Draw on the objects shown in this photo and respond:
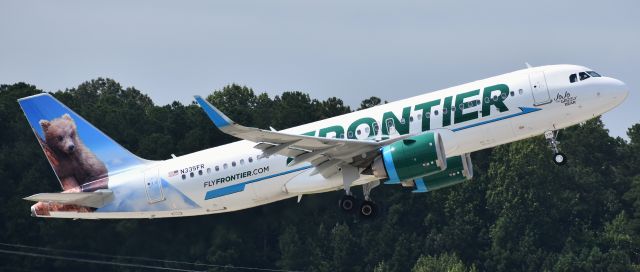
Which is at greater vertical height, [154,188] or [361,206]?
[154,188]

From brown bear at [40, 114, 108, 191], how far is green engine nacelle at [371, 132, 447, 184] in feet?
46.6

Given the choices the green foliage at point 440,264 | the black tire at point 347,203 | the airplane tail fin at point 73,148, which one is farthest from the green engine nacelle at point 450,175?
the green foliage at point 440,264

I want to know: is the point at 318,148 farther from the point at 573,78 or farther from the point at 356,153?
the point at 573,78

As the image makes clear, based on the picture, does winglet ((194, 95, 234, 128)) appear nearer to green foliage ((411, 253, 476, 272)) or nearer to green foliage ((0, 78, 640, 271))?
green foliage ((0, 78, 640, 271))

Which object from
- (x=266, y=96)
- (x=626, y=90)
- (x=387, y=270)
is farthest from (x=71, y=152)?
(x=266, y=96)

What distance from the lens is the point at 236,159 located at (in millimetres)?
72562

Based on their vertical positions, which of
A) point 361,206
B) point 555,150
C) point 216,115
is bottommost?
point 361,206

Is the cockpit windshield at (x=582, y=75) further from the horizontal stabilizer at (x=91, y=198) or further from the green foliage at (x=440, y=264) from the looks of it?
the green foliage at (x=440, y=264)

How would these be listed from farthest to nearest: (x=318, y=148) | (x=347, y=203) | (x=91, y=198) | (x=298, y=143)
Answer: (x=91, y=198) < (x=347, y=203) < (x=318, y=148) < (x=298, y=143)

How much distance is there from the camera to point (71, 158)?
76562 mm

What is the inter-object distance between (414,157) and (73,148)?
17.6 m

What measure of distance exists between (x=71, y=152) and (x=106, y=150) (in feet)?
5.52

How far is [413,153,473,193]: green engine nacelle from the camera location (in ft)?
243

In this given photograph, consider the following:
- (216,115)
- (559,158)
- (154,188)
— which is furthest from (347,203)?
(559,158)
